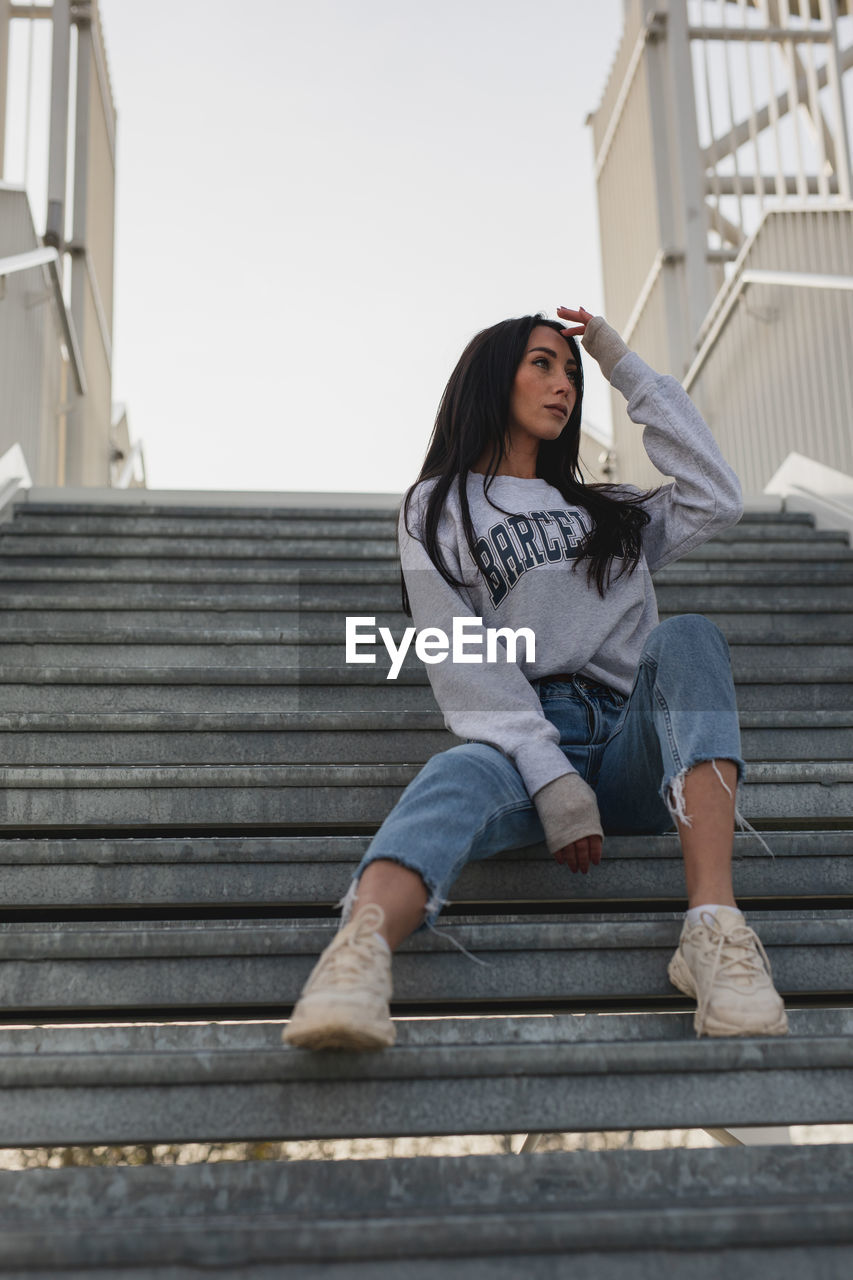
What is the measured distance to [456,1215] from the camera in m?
1.05

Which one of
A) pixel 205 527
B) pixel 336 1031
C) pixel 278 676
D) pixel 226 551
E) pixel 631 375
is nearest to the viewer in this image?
pixel 336 1031

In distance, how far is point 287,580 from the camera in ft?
10.6

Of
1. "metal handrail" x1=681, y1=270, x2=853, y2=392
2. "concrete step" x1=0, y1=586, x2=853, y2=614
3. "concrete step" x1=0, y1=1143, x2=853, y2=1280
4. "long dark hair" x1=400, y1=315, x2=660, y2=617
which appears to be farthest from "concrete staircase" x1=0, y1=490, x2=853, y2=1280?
"metal handrail" x1=681, y1=270, x2=853, y2=392

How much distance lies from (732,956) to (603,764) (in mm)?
439

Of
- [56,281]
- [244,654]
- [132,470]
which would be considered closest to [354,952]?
[244,654]

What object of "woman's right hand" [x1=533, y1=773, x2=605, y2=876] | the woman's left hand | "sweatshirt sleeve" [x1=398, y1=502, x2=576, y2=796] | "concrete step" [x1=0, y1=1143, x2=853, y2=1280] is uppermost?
the woman's left hand

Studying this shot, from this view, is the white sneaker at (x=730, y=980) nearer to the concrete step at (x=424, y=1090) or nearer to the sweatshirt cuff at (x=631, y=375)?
the concrete step at (x=424, y=1090)

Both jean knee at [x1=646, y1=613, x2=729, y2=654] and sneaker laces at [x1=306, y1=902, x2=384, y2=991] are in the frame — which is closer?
sneaker laces at [x1=306, y1=902, x2=384, y2=991]

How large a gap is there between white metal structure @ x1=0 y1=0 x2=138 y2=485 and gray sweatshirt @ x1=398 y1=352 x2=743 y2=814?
8.39 ft

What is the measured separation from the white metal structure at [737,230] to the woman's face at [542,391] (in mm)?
1930

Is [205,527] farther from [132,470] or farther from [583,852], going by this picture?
[132,470]

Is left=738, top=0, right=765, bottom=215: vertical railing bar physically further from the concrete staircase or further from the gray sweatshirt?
the gray sweatshirt

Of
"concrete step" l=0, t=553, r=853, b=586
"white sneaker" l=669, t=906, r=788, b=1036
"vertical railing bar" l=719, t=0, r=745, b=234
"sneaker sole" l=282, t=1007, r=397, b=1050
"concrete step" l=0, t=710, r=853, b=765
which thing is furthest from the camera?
"vertical railing bar" l=719, t=0, r=745, b=234

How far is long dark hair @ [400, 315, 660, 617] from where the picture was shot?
198 centimetres
